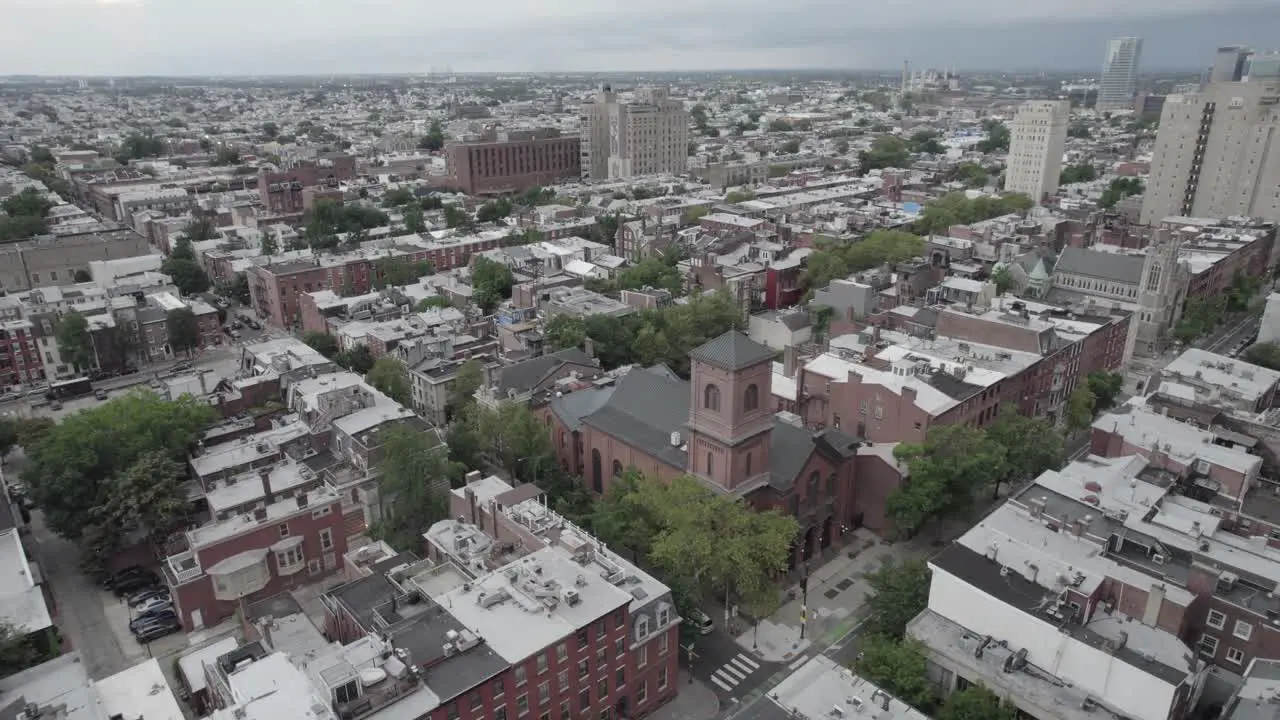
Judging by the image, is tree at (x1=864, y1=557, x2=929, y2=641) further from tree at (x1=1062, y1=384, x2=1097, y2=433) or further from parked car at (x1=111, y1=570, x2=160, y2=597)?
parked car at (x1=111, y1=570, x2=160, y2=597)

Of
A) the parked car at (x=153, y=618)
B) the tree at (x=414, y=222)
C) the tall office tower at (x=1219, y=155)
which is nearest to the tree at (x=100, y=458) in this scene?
the parked car at (x=153, y=618)

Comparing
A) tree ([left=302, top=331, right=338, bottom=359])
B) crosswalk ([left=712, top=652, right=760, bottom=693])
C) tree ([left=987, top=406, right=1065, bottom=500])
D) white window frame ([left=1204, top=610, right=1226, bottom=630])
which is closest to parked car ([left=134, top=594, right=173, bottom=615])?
crosswalk ([left=712, top=652, right=760, bottom=693])

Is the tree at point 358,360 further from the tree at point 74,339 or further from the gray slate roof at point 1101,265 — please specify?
the gray slate roof at point 1101,265

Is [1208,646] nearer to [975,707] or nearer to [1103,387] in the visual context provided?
[975,707]

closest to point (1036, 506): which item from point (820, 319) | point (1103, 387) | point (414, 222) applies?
point (1103, 387)

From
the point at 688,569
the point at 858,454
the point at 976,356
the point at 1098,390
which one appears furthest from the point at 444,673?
the point at 1098,390

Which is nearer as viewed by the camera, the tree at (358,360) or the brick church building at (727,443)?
the brick church building at (727,443)
